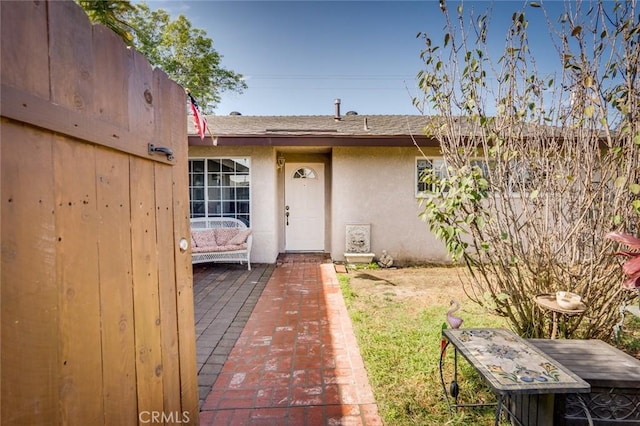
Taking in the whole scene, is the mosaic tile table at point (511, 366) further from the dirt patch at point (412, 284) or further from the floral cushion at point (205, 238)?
the floral cushion at point (205, 238)

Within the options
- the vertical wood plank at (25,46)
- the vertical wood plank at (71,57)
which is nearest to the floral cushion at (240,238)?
the vertical wood plank at (71,57)

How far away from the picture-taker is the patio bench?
21.6ft

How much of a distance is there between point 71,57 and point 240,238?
19.3ft

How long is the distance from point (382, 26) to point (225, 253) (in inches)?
252

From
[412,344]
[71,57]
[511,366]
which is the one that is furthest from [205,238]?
[511,366]

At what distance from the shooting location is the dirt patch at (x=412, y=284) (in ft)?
16.7

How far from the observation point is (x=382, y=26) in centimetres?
721

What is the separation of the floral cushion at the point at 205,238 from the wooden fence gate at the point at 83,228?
211 inches

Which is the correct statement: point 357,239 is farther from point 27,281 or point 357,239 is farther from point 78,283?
point 27,281

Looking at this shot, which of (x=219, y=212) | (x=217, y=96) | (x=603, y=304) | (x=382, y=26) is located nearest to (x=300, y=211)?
(x=219, y=212)

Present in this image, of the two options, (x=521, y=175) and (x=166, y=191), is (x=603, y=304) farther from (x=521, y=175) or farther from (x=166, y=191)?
(x=166, y=191)

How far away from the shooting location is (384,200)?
24.7 ft

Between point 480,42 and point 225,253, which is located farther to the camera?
point 225,253

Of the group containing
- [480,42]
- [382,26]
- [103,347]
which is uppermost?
[382,26]
